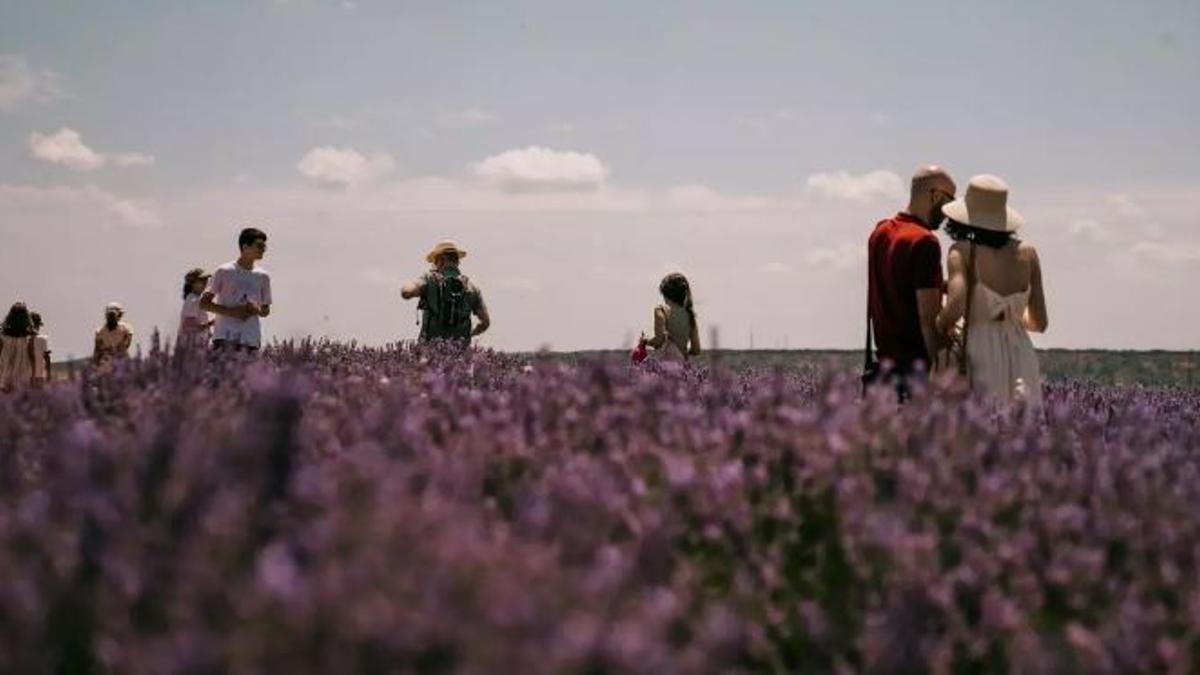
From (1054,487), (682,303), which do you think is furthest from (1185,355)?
(1054,487)

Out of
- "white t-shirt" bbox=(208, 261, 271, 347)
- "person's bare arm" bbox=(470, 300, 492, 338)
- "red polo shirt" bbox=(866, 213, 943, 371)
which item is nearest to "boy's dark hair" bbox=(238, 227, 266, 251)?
"white t-shirt" bbox=(208, 261, 271, 347)

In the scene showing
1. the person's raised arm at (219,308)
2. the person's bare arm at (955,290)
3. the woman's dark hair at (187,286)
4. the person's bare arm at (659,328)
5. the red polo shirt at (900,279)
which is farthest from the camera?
the woman's dark hair at (187,286)

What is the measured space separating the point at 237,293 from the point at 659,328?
3.10 meters

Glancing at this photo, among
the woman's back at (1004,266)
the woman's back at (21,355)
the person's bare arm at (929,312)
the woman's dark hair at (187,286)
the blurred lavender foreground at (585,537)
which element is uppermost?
the woman's dark hair at (187,286)

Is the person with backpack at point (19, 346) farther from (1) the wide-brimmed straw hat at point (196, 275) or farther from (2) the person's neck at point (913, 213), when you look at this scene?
(2) the person's neck at point (913, 213)

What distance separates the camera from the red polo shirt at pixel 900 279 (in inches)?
269

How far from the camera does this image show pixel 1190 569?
10.7ft

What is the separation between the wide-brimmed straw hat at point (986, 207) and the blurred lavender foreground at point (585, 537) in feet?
7.99

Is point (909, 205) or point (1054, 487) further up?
point (909, 205)

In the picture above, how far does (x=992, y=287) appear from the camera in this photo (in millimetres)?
6863

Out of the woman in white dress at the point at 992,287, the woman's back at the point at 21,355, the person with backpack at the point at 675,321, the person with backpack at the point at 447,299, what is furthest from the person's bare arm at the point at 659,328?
the woman's back at the point at 21,355

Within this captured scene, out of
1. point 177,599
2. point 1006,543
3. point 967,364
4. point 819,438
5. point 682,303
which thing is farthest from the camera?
point 682,303

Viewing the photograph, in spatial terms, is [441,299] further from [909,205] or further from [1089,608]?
[1089,608]

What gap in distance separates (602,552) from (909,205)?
474cm
